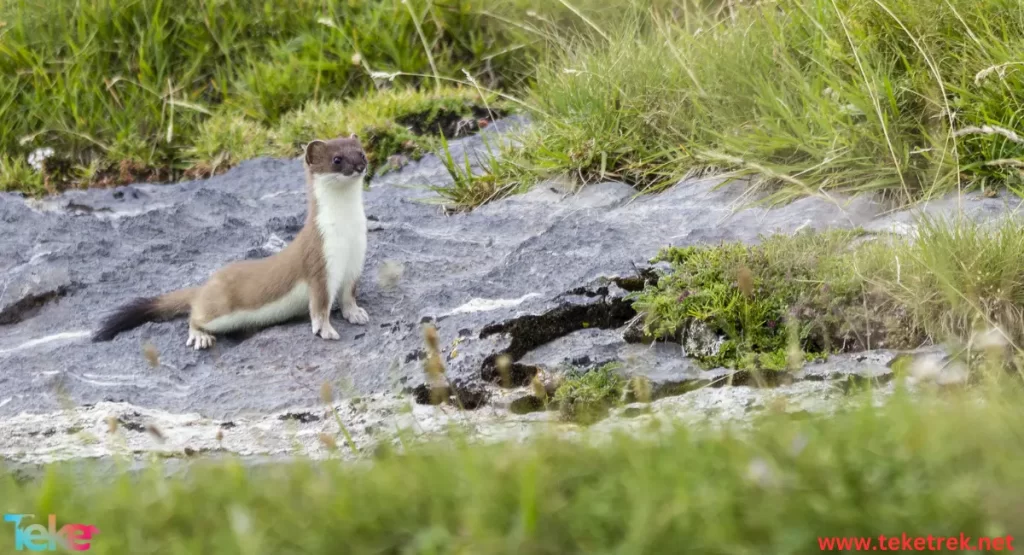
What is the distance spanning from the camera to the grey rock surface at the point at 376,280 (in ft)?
14.9

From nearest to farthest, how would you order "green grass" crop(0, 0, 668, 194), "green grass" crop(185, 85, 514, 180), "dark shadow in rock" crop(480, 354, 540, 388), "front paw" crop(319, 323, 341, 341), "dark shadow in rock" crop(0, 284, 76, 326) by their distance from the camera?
1. "dark shadow in rock" crop(480, 354, 540, 388)
2. "front paw" crop(319, 323, 341, 341)
3. "dark shadow in rock" crop(0, 284, 76, 326)
4. "green grass" crop(185, 85, 514, 180)
5. "green grass" crop(0, 0, 668, 194)

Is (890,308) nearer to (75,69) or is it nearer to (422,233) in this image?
(422,233)

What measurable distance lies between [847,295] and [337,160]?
2334 mm

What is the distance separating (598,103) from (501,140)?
66 cm

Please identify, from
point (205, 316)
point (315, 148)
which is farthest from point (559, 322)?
point (205, 316)

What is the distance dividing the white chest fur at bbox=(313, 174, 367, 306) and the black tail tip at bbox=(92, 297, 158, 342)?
0.91 meters

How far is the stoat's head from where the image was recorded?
205 inches

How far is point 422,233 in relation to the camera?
6.00 metres

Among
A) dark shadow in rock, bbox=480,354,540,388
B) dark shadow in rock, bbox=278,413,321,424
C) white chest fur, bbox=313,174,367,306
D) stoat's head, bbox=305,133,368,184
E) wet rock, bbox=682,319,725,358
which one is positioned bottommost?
dark shadow in rock, bbox=278,413,321,424

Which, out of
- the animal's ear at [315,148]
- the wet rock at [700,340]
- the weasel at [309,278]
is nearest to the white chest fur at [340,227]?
the weasel at [309,278]

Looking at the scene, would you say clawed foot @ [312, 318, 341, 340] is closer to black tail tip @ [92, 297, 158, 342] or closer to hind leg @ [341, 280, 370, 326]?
hind leg @ [341, 280, 370, 326]

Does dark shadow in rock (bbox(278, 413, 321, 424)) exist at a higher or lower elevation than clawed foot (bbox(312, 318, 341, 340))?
higher

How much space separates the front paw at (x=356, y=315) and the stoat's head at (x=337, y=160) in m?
0.59

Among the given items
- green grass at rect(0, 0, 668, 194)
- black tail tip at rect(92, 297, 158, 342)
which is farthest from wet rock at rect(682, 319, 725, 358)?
green grass at rect(0, 0, 668, 194)
